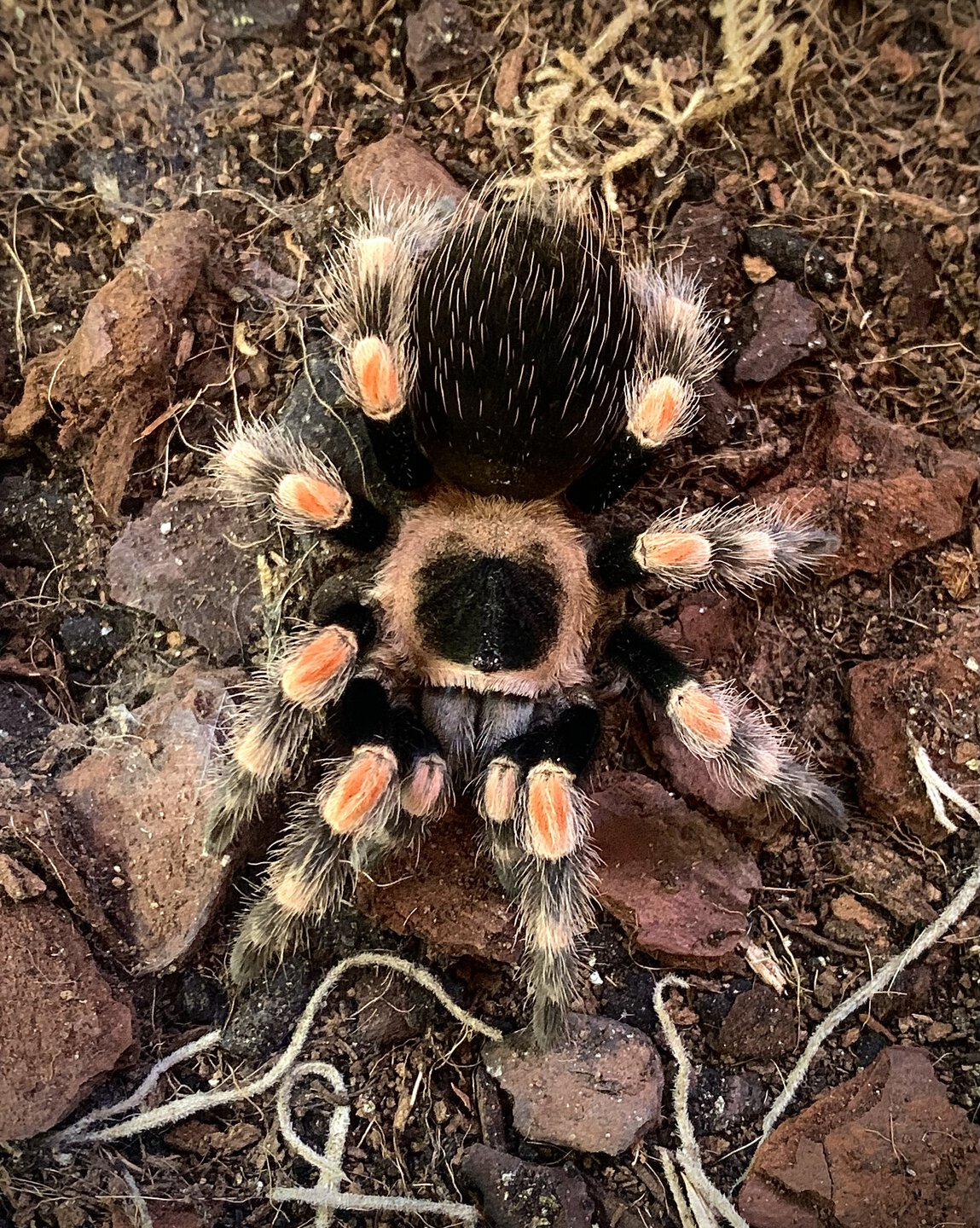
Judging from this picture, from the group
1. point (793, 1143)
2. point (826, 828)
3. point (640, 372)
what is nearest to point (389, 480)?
point (640, 372)

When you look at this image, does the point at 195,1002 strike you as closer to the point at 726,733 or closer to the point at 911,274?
the point at 726,733

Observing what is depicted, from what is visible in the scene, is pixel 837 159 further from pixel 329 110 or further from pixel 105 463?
pixel 105 463

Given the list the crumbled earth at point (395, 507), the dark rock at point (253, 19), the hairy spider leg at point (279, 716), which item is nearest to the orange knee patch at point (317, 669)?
the hairy spider leg at point (279, 716)

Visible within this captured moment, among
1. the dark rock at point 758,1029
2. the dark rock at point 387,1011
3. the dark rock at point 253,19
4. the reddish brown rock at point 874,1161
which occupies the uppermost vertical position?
the dark rock at point 253,19

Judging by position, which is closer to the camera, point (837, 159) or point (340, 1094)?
point (340, 1094)

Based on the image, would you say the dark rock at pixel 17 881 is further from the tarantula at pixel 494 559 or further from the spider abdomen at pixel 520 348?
the spider abdomen at pixel 520 348

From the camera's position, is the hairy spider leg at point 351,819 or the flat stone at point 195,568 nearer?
the hairy spider leg at point 351,819

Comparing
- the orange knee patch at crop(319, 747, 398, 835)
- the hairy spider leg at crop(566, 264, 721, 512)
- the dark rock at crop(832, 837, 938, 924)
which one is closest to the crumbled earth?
the dark rock at crop(832, 837, 938, 924)
